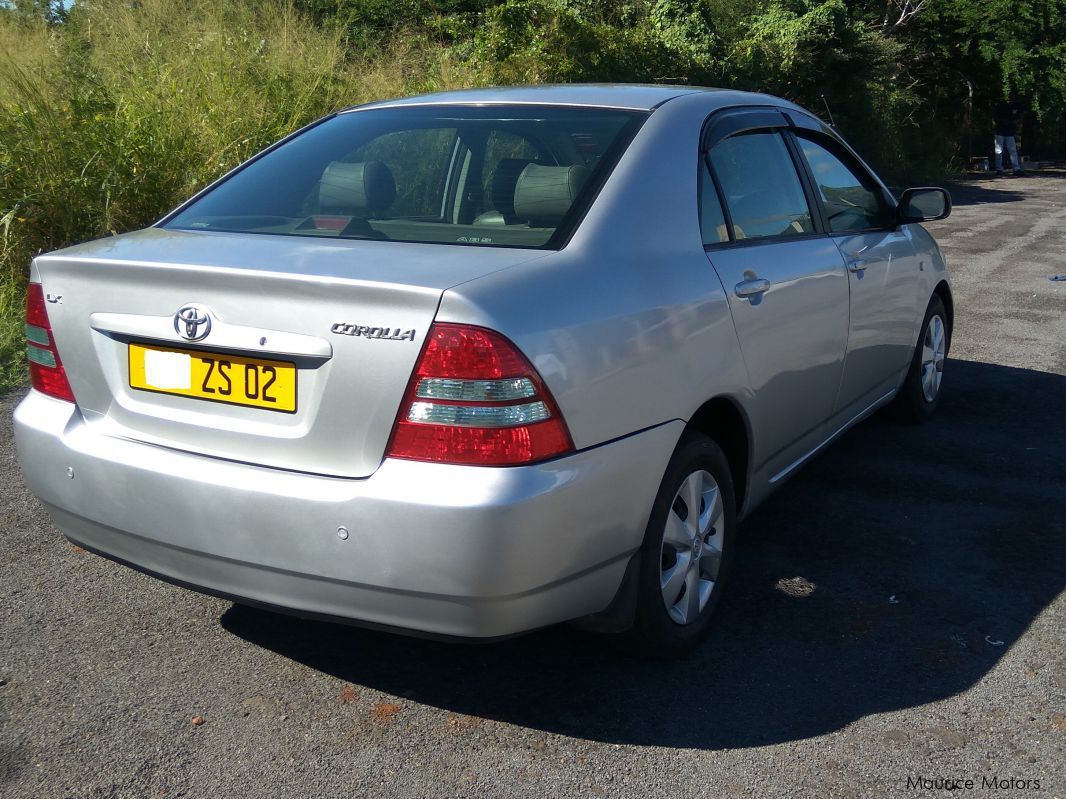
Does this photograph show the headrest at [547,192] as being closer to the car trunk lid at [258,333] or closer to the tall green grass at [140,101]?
the car trunk lid at [258,333]

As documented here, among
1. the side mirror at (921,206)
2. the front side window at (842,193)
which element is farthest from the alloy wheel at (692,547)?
the side mirror at (921,206)

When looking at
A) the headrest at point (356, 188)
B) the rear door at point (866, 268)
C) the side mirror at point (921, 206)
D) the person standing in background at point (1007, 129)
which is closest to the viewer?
the headrest at point (356, 188)

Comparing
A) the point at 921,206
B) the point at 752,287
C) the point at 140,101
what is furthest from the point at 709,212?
the point at 140,101

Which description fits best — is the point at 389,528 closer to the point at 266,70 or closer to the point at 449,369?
the point at 449,369

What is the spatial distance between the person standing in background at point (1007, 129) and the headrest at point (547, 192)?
28743mm

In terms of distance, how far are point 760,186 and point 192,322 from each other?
213 cm

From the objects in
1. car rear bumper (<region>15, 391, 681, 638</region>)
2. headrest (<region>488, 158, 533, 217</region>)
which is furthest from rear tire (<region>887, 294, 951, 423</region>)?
car rear bumper (<region>15, 391, 681, 638</region>)

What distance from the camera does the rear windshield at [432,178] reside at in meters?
3.19

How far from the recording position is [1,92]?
788 centimetres

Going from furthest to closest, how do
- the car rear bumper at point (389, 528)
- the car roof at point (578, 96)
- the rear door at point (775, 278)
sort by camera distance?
the car roof at point (578, 96) < the rear door at point (775, 278) < the car rear bumper at point (389, 528)

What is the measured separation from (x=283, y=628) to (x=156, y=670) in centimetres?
42

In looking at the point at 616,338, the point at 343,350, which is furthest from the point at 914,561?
the point at 343,350

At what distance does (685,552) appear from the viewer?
10.7ft

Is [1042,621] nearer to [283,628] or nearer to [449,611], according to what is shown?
[449,611]
